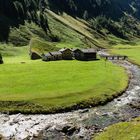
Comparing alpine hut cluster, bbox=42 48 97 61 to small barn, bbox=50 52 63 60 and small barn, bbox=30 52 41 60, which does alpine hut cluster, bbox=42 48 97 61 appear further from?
small barn, bbox=30 52 41 60

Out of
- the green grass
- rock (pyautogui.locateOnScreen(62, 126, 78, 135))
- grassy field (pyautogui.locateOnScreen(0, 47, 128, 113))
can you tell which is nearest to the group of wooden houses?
grassy field (pyautogui.locateOnScreen(0, 47, 128, 113))

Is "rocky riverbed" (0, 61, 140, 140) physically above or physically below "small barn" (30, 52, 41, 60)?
below

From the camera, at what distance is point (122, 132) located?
59344mm

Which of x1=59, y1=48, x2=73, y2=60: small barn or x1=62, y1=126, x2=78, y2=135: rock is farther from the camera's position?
x1=59, y1=48, x2=73, y2=60: small barn

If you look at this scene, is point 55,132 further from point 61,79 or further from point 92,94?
point 61,79

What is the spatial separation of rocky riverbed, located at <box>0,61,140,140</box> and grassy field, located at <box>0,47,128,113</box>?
11.3 feet

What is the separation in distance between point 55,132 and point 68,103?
16.0 meters

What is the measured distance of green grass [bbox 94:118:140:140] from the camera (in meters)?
57.2

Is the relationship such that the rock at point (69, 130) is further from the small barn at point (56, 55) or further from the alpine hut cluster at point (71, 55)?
the small barn at point (56, 55)

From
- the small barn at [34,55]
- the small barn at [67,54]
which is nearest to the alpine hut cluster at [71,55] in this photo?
the small barn at [67,54]

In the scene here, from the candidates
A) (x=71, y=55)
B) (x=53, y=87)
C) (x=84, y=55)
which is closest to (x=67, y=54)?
(x=71, y=55)

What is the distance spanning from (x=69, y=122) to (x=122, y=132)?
12523 mm

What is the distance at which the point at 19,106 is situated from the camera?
76188 millimetres

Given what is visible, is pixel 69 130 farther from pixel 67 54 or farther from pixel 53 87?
pixel 67 54
